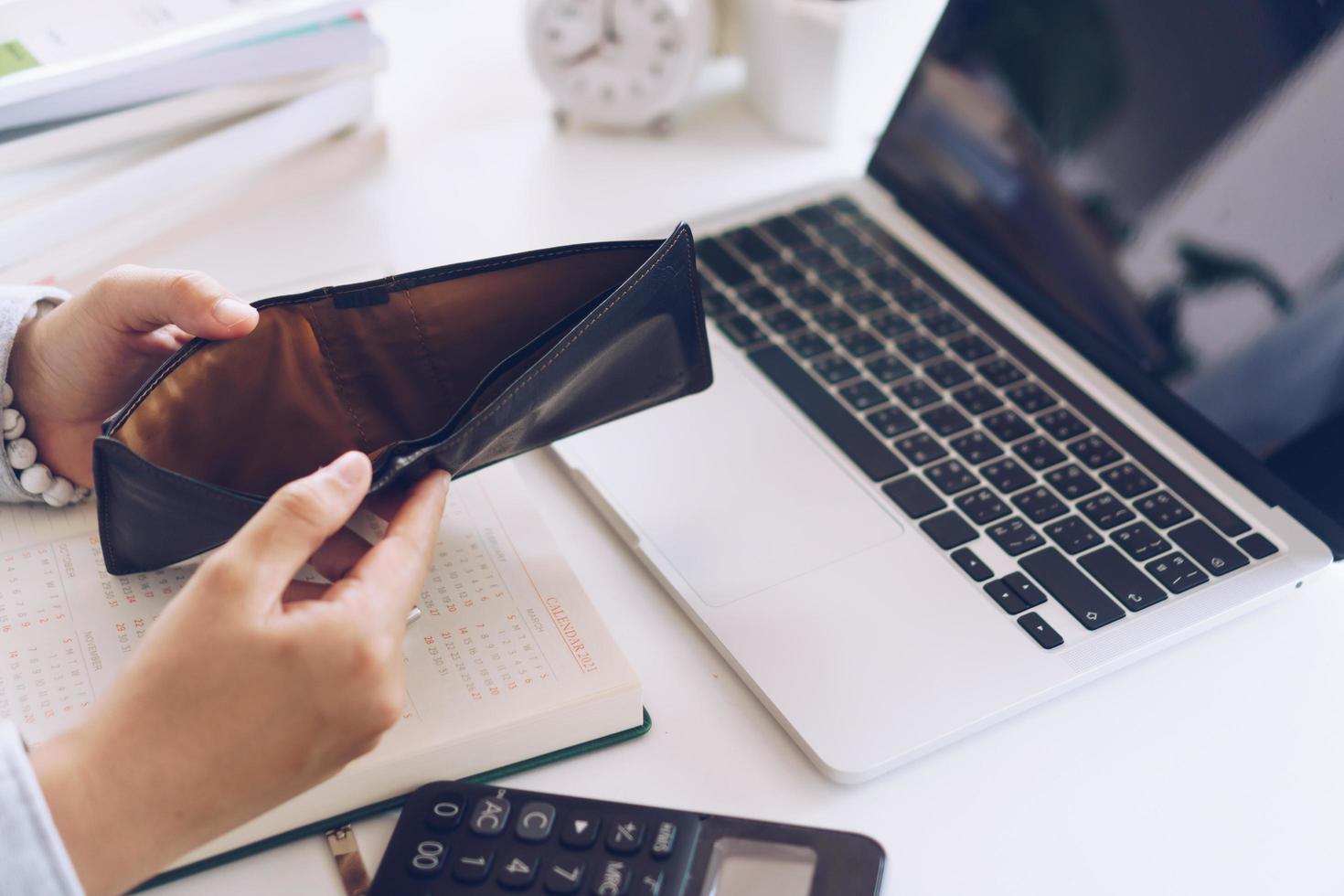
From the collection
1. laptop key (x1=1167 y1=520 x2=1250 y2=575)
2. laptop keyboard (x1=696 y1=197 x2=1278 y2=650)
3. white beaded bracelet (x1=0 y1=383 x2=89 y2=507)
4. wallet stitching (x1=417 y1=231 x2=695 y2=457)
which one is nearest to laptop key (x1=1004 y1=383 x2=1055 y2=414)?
laptop keyboard (x1=696 y1=197 x2=1278 y2=650)

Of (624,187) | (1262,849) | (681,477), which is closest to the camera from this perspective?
(1262,849)

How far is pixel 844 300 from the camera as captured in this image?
27.0 inches

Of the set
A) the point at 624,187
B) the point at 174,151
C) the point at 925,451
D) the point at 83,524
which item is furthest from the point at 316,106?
the point at 925,451

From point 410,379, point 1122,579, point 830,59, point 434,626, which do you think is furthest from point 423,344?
point 830,59

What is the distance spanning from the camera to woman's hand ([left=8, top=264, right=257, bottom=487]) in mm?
506

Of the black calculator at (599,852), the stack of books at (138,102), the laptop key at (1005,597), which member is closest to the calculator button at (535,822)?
the black calculator at (599,852)

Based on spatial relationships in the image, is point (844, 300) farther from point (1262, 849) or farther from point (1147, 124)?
point (1262, 849)

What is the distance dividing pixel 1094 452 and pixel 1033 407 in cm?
4

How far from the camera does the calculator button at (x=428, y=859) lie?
40 cm

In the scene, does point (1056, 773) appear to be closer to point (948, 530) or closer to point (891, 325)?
point (948, 530)

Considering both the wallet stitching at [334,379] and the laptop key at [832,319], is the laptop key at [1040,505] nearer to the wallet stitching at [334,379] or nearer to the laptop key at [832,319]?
the laptop key at [832,319]

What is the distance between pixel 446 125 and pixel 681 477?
0.45 m

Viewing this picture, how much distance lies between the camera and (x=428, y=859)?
0.40 meters

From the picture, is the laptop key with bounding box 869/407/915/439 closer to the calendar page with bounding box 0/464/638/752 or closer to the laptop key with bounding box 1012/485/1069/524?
the laptop key with bounding box 1012/485/1069/524
